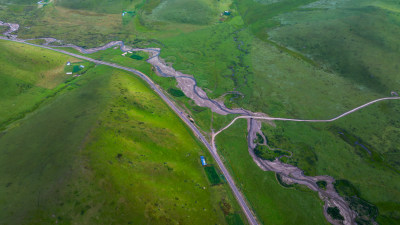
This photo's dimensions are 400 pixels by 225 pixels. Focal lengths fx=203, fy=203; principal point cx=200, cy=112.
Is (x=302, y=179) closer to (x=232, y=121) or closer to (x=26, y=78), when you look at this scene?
(x=232, y=121)

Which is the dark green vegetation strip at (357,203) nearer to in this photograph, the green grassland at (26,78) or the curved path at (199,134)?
the curved path at (199,134)

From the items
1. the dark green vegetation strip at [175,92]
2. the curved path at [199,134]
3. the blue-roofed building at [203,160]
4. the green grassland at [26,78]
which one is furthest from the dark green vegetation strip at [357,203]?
the green grassland at [26,78]

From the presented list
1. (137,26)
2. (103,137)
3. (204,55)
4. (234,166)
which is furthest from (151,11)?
(234,166)

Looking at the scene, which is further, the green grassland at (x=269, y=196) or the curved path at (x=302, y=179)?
the curved path at (x=302, y=179)

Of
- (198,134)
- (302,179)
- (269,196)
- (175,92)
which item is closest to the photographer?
(269,196)

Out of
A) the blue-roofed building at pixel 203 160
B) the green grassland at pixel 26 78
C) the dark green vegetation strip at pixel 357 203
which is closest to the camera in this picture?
the dark green vegetation strip at pixel 357 203

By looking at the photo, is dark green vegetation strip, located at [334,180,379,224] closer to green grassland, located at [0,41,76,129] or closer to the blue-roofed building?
the blue-roofed building

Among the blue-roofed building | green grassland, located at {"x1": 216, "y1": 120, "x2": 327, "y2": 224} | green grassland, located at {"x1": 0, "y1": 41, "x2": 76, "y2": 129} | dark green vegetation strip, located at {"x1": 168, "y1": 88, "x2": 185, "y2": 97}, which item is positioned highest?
green grassland, located at {"x1": 0, "y1": 41, "x2": 76, "y2": 129}

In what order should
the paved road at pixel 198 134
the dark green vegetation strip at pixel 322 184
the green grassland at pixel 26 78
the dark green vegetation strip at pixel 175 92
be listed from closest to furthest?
the paved road at pixel 198 134 → the dark green vegetation strip at pixel 322 184 → the green grassland at pixel 26 78 → the dark green vegetation strip at pixel 175 92

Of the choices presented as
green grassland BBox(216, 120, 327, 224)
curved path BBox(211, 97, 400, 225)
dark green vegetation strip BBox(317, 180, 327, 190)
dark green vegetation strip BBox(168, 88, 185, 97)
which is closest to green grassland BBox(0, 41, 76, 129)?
dark green vegetation strip BBox(168, 88, 185, 97)

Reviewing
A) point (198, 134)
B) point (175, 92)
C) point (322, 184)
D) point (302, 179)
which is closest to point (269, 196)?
point (302, 179)

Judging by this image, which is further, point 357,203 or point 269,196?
point 269,196

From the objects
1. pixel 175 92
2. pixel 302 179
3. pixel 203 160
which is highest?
pixel 175 92

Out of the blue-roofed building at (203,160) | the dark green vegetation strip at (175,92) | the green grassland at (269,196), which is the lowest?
the green grassland at (269,196)
